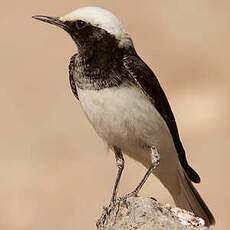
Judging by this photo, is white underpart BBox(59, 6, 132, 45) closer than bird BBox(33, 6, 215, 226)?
No

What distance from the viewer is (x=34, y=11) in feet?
69.5

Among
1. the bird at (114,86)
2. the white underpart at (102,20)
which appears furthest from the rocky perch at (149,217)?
the white underpart at (102,20)

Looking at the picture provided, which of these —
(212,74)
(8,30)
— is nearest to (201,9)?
(212,74)

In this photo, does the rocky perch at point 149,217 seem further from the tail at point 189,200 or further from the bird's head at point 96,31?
the tail at point 189,200

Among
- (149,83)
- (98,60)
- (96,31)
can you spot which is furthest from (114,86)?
(96,31)

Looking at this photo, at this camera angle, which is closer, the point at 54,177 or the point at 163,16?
the point at 54,177

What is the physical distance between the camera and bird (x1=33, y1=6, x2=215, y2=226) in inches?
379

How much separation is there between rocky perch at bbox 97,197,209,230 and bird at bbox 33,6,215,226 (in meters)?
0.83

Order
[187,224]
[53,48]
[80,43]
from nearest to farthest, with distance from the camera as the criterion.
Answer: [187,224] → [80,43] → [53,48]

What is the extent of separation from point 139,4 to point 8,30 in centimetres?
237

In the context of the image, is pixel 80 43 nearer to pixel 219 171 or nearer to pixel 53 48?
pixel 219 171

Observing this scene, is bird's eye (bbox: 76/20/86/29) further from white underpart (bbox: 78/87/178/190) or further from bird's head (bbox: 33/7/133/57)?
white underpart (bbox: 78/87/178/190)

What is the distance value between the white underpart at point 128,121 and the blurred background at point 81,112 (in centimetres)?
530

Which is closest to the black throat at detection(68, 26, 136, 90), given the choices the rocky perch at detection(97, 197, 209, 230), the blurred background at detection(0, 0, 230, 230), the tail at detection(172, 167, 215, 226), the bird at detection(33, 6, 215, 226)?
the bird at detection(33, 6, 215, 226)
